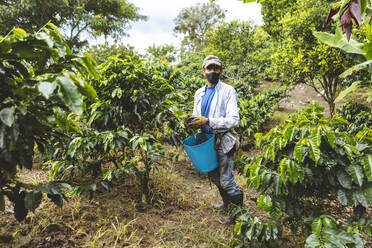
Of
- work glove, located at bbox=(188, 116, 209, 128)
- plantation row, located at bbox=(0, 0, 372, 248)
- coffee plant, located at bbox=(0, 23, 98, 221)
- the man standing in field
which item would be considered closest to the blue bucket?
the man standing in field

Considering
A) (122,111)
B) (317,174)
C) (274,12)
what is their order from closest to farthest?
(317,174), (122,111), (274,12)

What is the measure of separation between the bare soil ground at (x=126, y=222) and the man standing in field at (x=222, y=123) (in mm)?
407

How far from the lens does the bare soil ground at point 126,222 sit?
2.00 m

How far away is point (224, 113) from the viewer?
2572 millimetres

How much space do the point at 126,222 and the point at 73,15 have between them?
1566 cm

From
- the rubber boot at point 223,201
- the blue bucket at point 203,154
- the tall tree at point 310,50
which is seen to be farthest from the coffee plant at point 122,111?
the tall tree at point 310,50

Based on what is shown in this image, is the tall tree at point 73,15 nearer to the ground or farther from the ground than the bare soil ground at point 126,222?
farther from the ground

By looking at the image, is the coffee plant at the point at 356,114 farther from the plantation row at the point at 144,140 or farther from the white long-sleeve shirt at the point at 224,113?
the white long-sleeve shirt at the point at 224,113

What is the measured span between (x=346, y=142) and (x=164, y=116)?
6.03ft

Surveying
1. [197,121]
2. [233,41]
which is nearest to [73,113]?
[197,121]

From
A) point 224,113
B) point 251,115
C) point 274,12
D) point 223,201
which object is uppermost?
point 274,12

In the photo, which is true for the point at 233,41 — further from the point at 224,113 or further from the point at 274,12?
the point at 224,113

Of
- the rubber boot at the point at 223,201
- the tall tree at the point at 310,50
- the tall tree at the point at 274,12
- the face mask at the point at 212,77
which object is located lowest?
the rubber boot at the point at 223,201

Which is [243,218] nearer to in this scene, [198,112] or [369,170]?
[369,170]
